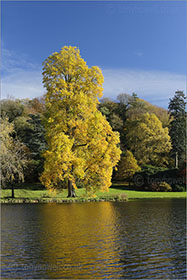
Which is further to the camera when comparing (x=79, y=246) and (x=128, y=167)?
(x=128, y=167)

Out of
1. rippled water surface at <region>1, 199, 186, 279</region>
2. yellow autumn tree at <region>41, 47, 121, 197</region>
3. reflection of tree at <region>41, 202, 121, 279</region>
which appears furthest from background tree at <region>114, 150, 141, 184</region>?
reflection of tree at <region>41, 202, 121, 279</region>

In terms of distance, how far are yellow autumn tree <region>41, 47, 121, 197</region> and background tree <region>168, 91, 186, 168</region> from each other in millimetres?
22929

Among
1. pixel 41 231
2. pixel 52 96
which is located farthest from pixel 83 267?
pixel 52 96

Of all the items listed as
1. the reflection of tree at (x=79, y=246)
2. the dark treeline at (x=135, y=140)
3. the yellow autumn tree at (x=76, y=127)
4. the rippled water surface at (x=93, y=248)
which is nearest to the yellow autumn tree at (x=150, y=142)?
the dark treeline at (x=135, y=140)

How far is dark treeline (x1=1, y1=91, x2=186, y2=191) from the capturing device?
130ft

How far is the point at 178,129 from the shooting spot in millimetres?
49906

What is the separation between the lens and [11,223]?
1476 cm

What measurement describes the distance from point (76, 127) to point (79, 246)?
1788 cm

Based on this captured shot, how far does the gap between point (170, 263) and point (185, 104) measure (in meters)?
47.1

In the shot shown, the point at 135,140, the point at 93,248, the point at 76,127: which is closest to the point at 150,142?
the point at 135,140

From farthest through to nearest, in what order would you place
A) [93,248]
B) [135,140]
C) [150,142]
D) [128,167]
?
[135,140] → [150,142] → [128,167] → [93,248]

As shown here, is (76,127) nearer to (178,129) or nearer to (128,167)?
(128,167)

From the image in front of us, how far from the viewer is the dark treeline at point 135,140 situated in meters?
39.5

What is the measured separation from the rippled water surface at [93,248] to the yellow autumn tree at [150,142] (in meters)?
33.1
